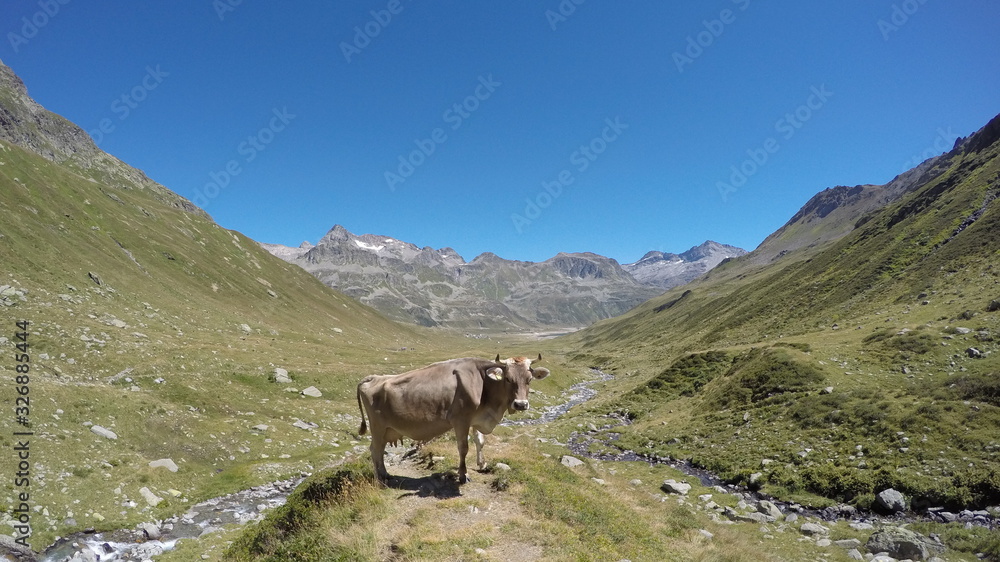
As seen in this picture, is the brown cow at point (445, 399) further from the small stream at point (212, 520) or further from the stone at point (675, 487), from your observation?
the stone at point (675, 487)

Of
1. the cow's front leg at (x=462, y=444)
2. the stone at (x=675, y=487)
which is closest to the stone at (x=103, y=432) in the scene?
the cow's front leg at (x=462, y=444)

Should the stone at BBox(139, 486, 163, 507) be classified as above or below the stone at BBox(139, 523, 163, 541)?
above

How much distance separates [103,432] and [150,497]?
564 centimetres

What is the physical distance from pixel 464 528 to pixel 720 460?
21.7 metres

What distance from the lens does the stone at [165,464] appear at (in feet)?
67.0

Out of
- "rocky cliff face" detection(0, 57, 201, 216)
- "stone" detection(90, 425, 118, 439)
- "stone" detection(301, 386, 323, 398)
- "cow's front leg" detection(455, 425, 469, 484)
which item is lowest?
"cow's front leg" detection(455, 425, 469, 484)

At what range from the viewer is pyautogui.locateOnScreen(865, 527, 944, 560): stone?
14.3 metres

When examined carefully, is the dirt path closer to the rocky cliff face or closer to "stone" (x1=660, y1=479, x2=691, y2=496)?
"stone" (x1=660, y1=479, x2=691, y2=496)

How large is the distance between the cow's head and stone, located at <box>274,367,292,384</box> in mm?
32816

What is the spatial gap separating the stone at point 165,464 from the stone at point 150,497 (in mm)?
1979

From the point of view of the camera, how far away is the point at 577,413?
4603 cm

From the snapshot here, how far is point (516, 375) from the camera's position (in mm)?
11398

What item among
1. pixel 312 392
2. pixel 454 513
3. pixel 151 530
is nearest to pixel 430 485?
pixel 454 513

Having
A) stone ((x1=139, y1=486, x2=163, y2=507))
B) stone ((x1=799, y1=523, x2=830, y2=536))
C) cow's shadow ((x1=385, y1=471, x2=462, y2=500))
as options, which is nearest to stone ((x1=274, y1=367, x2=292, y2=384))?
stone ((x1=139, y1=486, x2=163, y2=507))
